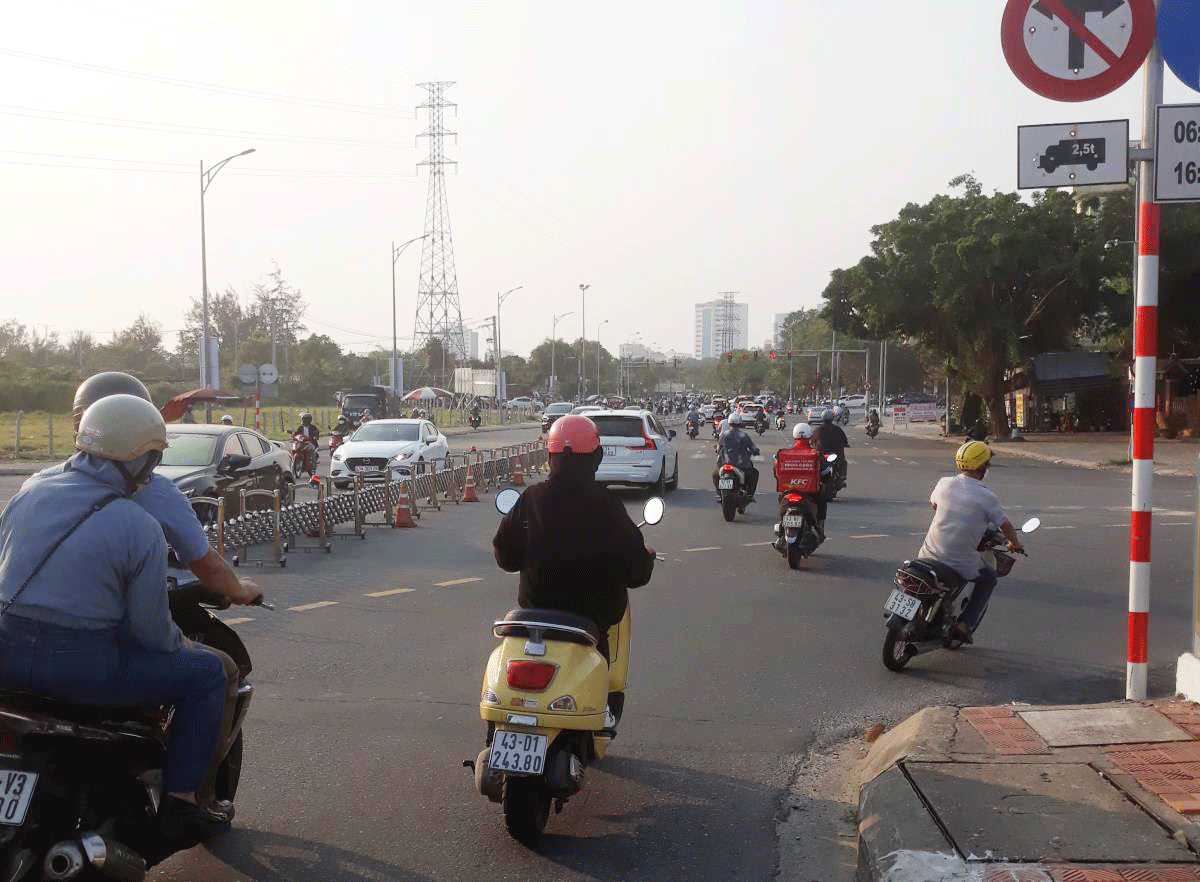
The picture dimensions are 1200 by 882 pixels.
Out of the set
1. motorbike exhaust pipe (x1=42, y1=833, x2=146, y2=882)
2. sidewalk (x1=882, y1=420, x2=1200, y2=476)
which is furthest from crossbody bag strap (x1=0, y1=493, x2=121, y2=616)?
sidewalk (x1=882, y1=420, x2=1200, y2=476)

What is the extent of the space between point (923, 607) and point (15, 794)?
604cm

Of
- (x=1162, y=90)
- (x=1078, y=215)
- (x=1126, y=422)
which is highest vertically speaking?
(x=1078, y=215)

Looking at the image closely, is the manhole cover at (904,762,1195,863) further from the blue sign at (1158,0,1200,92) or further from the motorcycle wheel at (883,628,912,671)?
the blue sign at (1158,0,1200,92)

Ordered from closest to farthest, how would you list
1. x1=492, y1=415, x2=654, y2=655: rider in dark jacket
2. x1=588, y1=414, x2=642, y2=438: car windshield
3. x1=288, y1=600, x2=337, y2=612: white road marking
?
x1=492, y1=415, x2=654, y2=655: rider in dark jacket → x1=288, y1=600, x2=337, y2=612: white road marking → x1=588, y1=414, x2=642, y2=438: car windshield

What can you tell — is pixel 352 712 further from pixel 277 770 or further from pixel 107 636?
pixel 107 636

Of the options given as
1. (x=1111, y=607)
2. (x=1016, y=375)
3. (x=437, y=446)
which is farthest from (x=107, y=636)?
(x=1016, y=375)

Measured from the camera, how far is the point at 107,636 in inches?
155

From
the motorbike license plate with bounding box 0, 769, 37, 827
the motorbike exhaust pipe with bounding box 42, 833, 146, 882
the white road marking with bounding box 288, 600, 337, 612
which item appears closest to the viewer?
the motorbike license plate with bounding box 0, 769, 37, 827

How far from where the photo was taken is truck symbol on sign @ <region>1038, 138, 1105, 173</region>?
6301 mm

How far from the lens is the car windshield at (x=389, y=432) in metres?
24.0

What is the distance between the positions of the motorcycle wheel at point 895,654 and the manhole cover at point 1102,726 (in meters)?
1.89

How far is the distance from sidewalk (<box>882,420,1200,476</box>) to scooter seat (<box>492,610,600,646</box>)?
953 inches

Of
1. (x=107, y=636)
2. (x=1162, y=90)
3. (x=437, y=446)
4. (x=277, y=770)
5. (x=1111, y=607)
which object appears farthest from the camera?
(x=437, y=446)

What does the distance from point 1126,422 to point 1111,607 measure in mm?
50930
